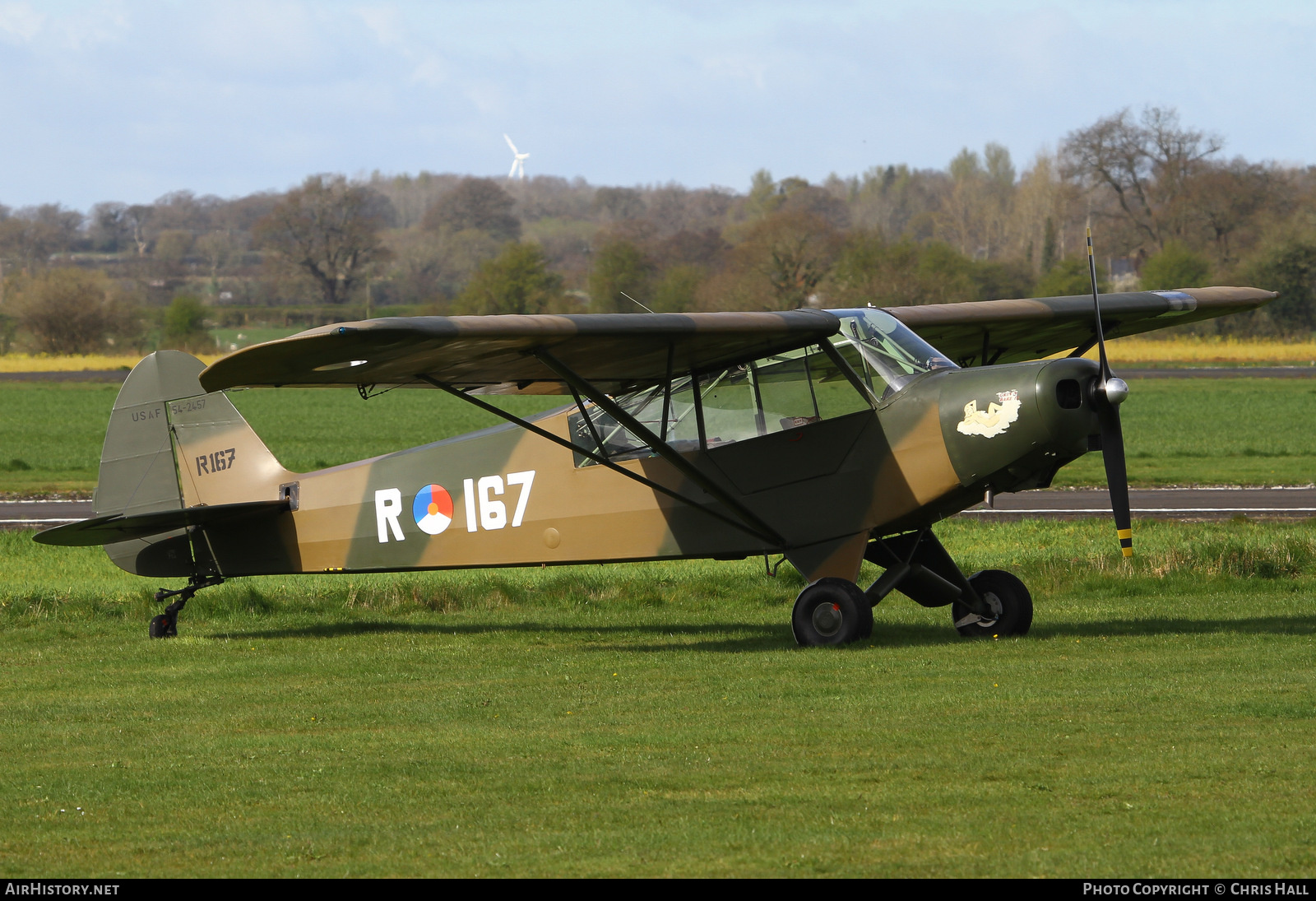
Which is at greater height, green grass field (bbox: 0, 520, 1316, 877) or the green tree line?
the green tree line

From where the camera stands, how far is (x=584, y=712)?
9.32m

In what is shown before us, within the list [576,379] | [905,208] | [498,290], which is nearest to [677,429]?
[576,379]

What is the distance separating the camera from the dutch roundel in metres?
13.2

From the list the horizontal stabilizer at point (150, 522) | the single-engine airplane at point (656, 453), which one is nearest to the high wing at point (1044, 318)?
the single-engine airplane at point (656, 453)

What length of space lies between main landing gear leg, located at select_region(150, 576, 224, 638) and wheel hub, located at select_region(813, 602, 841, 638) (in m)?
5.91

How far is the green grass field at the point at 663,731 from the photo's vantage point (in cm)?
593

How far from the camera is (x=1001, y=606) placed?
12.1m

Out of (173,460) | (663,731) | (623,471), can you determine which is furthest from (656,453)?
(173,460)

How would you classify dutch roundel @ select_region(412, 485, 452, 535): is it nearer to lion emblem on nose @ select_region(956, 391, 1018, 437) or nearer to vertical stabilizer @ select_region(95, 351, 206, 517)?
vertical stabilizer @ select_region(95, 351, 206, 517)

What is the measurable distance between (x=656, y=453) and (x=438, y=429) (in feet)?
111

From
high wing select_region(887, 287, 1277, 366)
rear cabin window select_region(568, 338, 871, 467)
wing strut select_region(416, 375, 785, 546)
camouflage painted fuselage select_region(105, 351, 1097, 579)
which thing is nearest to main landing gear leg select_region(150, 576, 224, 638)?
camouflage painted fuselage select_region(105, 351, 1097, 579)

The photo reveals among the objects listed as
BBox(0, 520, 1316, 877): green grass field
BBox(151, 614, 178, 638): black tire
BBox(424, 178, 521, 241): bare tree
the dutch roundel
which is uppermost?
BBox(424, 178, 521, 241): bare tree

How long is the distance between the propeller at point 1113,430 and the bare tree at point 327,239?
5237 inches

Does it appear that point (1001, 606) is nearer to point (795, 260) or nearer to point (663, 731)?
point (663, 731)
